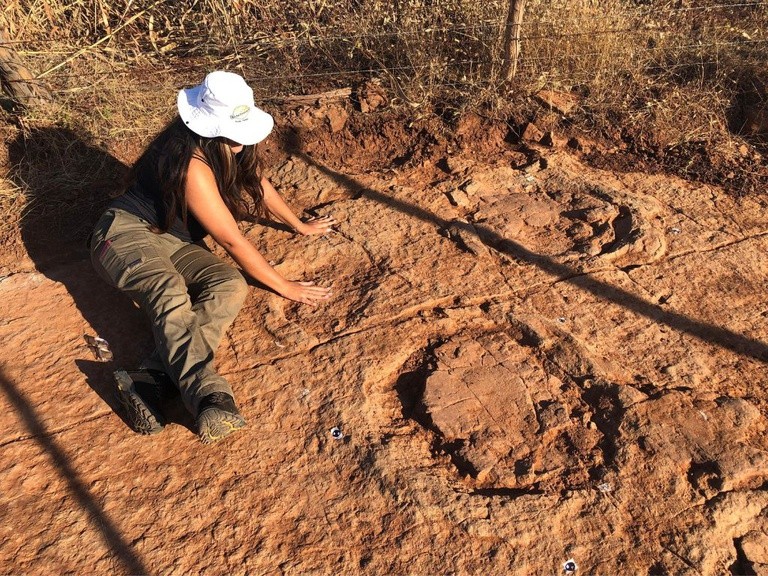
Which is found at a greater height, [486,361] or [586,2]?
[586,2]

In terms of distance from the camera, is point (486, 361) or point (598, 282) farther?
point (598, 282)

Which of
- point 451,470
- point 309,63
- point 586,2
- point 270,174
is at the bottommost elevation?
point 451,470

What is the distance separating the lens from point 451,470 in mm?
2406

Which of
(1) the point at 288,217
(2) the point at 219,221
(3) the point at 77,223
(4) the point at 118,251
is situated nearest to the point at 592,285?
(1) the point at 288,217

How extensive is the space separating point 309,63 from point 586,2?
204cm

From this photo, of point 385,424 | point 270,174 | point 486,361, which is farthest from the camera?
point 270,174

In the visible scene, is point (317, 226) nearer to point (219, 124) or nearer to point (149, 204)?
point (149, 204)

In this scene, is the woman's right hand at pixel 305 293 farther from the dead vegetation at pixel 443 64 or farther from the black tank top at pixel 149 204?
the dead vegetation at pixel 443 64

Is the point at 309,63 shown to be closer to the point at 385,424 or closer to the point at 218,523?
the point at 385,424

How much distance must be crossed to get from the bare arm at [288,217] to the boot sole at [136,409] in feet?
3.96

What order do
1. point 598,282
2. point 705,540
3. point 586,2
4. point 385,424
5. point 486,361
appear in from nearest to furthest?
point 705,540, point 385,424, point 486,361, point 598,282, point 586,2

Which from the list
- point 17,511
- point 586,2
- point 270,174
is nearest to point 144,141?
point 270,174

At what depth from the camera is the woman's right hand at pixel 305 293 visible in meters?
3.05

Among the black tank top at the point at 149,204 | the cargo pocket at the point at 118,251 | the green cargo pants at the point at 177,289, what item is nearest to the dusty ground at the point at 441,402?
the green cargo pants at the point at 177,289
